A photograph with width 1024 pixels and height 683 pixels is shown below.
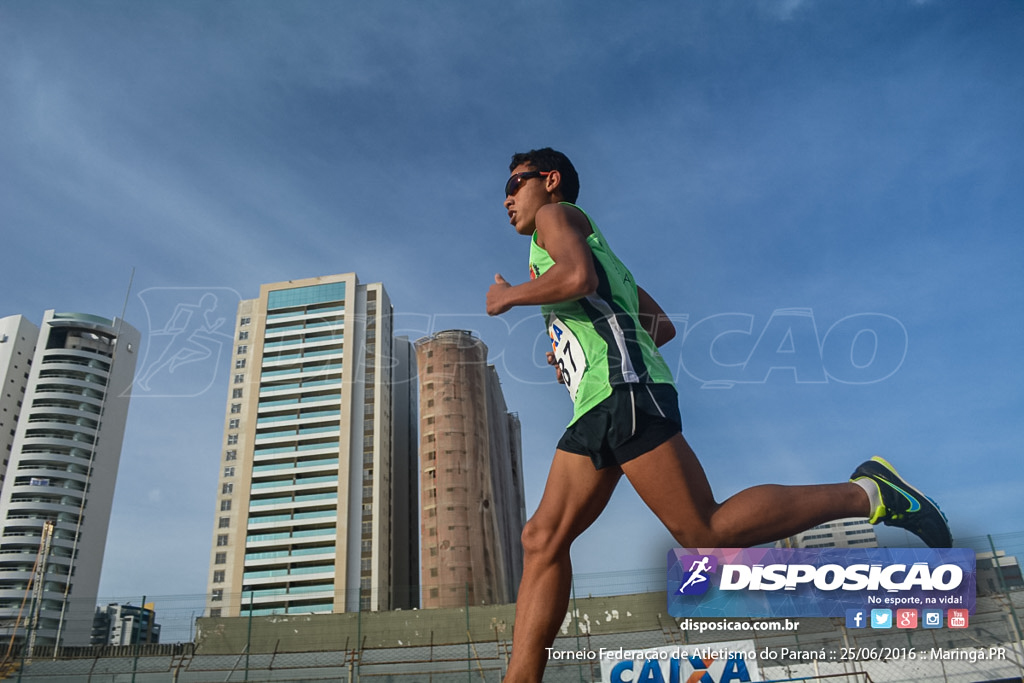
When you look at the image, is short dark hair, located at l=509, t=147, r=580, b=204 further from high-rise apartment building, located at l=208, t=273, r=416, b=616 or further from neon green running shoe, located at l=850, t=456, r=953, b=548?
high-rise apartment building, located at l=208, t=273, r=416, b=616

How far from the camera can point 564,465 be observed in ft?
8.02

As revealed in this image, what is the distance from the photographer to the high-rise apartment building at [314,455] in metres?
67.6

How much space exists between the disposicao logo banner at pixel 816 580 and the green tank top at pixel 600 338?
35.4 inches

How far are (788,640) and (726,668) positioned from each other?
6.06 meters

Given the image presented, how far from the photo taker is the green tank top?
242 cm

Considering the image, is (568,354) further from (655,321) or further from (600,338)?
(655,321)

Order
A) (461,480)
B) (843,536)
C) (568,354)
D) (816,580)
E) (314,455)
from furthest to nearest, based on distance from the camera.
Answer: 1. (314,455)
2. (461,480)
3. (843,536)
4. (816,580)
5. (568,354)

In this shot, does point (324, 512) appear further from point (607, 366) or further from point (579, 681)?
point (607, 366)

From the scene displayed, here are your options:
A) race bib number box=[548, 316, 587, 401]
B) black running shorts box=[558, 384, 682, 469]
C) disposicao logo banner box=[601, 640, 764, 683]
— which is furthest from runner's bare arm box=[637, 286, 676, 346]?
disposicao logo banner box=[601, 640, 764, 683]

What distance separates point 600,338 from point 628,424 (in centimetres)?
38

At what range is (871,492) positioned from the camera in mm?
2367

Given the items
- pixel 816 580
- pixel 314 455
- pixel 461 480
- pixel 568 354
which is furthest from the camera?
pixel 314 455

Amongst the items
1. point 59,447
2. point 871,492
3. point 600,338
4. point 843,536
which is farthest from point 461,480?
point 871,492

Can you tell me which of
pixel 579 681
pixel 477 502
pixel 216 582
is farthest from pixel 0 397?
pixel 579 681
